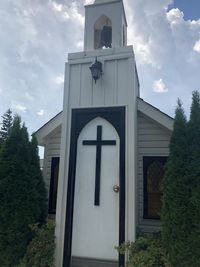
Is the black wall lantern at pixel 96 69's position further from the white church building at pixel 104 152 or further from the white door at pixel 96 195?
the white door at pixel 96 195

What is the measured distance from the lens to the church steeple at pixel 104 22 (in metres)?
5.39

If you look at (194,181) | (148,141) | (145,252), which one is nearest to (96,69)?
(148,141)

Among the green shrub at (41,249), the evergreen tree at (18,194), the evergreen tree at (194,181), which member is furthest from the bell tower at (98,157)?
the evergreen tree at (194,181)

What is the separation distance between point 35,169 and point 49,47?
4303 millimetres

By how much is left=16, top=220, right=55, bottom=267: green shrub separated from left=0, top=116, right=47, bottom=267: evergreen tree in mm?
202

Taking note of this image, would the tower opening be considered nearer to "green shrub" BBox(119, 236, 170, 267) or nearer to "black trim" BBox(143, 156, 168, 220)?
"black trim" BBox(143, 156, 168, 220)

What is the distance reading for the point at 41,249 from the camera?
4.27 metres

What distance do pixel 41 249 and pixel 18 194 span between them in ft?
3.51

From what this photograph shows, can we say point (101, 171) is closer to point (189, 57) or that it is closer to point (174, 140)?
point (174, 140)

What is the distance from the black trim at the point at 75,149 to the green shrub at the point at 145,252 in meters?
0.27

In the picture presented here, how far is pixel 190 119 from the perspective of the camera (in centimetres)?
398

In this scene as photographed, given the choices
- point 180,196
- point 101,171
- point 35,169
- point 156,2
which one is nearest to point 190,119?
point 180,196

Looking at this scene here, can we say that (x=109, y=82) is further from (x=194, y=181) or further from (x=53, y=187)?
(x=53, y=187)

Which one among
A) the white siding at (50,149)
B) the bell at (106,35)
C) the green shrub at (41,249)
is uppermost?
the bell at (106,35)
